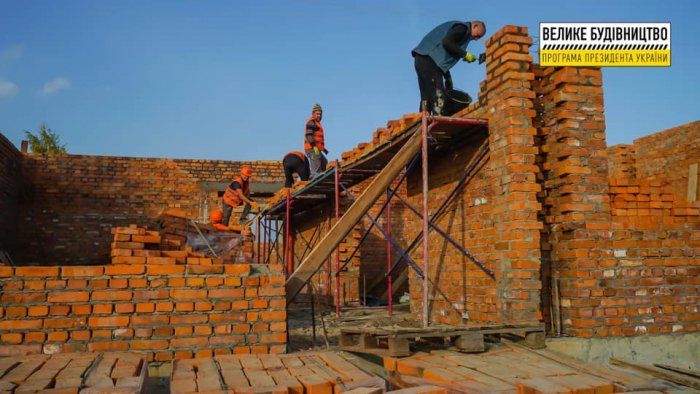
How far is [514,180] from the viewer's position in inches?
185

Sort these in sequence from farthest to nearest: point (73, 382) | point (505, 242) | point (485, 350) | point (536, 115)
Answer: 1. point (536, 115)
2. point (505, 242)
3. point (485, 350)
4. point (73, 382)

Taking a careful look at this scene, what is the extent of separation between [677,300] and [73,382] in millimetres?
4927

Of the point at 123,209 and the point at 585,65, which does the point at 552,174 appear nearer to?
the point at 585,65

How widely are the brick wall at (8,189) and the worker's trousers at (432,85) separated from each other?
30.2 feet

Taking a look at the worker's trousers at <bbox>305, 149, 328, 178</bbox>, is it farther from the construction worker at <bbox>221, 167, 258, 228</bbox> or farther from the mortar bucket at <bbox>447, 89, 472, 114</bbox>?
the mortar bucket at <bbox>447, 89, 472, 114</bbox>

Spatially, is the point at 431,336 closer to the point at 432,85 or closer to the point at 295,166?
the point at 432,85

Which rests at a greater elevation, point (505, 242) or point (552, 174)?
point (552, 174)

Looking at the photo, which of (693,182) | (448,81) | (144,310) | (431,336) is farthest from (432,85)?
(693,182)

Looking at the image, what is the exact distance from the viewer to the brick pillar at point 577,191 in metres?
4.66

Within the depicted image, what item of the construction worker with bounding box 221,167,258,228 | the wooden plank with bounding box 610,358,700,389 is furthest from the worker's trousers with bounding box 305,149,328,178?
the wooden plank with bounding box 610,358,700,389

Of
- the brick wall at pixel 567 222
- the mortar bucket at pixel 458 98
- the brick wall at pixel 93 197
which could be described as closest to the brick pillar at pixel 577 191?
the brick wall at pixel 567 222

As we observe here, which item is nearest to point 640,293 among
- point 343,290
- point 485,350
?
point 485,350

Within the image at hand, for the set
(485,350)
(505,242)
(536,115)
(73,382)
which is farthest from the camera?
(536,115)

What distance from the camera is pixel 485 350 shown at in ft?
13.5
